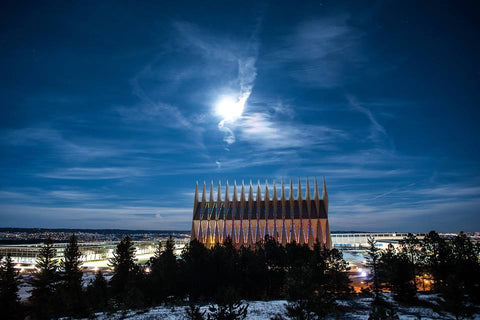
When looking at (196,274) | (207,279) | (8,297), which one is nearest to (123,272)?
(196,274)

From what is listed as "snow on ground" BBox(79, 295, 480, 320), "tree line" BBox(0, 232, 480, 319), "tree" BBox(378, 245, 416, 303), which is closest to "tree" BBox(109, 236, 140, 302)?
"tree line" BBox(0, 232, 480, 319)

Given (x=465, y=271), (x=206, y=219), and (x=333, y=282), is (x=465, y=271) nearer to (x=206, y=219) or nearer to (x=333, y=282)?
(x=333, y=282)

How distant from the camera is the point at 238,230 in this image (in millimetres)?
59531

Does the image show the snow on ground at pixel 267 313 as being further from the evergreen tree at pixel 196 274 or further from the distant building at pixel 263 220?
the distant building at pixel 263 220

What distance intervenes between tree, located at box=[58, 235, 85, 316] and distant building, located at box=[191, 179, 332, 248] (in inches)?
1345

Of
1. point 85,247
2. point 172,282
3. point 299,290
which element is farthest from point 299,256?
point 85,247

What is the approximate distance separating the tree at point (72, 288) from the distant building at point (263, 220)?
34.2 metres

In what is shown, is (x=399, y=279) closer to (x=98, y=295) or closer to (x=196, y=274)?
(x=196, y=274)

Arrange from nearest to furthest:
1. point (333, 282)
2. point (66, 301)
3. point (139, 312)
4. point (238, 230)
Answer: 1. point (66, 301)
2. point (139, 312)
3. point (333, 282)
4. point (238, 230)

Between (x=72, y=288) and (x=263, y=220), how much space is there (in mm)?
40448

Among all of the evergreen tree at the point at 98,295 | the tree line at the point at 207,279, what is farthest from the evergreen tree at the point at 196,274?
the evergreen tree at the point at 98,295

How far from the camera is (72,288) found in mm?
23844

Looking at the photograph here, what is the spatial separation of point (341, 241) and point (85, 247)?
3053 inches

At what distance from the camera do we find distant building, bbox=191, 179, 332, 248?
5659cm
